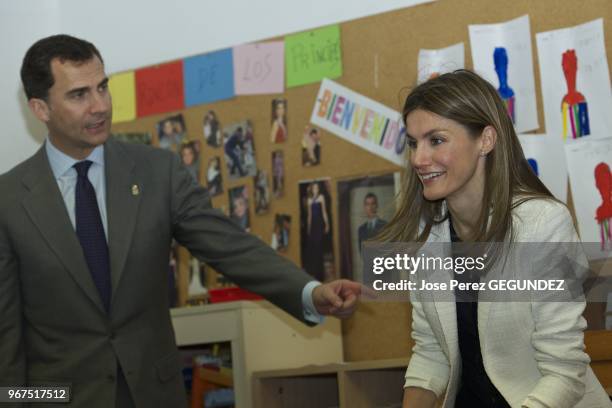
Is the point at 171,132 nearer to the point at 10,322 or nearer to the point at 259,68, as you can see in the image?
the point at 259,68

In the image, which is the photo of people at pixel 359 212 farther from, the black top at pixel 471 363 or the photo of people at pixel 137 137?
the black top at pixel 471 363

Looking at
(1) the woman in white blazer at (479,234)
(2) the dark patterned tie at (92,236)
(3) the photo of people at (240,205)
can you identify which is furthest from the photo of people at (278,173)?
(1) the woman in white blazer at (479,234)

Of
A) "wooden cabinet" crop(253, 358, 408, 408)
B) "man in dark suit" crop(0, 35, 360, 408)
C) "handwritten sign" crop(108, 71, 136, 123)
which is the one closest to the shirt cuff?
"man in dark suit" crop(0, 35, 360, 408)

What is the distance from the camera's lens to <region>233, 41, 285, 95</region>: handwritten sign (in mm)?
3201

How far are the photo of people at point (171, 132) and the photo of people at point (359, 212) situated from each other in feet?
2.49

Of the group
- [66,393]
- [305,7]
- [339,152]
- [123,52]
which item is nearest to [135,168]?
[66,393]

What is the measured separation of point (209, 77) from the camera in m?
3.39

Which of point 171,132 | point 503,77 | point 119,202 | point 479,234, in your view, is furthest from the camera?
point 171,132

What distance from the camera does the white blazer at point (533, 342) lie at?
1.51 metres

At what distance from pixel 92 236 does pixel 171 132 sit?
131cm

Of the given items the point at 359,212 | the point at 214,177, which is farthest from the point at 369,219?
the point at 214,177

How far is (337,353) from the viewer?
9.73 feet

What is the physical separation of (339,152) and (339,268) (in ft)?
1.29

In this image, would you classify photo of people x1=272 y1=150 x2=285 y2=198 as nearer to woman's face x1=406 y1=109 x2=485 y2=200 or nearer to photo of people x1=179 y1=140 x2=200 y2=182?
photo of people x1=179 y1=140 x2=200 y2=182
